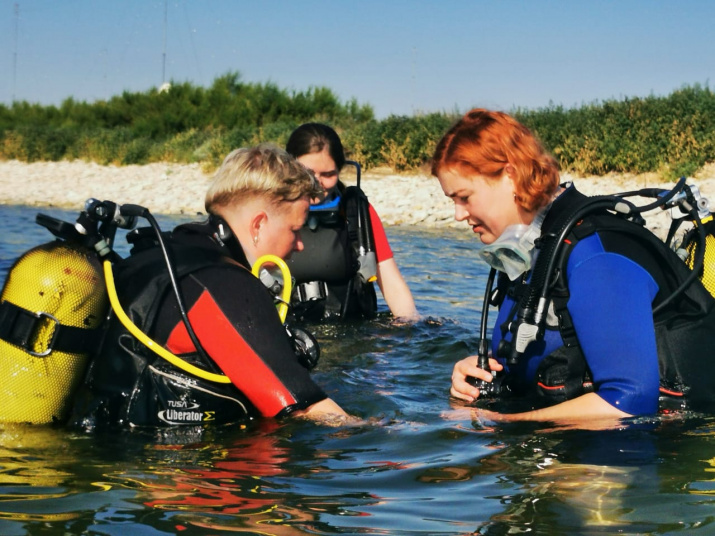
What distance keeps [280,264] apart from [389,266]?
2955 millimetres

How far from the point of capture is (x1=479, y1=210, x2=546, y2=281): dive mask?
3.13 metres

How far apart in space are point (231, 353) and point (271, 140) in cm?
1985

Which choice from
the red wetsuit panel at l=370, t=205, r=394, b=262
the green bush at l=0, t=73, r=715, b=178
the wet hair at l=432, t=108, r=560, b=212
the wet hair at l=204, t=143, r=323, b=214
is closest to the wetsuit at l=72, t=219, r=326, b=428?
the wet hair at l=204, t=143, r=323, b=214

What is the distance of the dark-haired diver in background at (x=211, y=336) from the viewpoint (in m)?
3.10

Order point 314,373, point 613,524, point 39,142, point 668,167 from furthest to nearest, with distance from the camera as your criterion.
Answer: point 39,142 < point 668,167 < point 314,373 < point 613,524

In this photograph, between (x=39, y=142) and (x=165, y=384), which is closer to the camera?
(x=165, y=384)

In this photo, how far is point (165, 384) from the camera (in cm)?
320

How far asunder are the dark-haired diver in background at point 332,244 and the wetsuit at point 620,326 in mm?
2668

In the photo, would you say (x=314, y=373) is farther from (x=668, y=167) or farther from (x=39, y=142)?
(x=39, y=142)

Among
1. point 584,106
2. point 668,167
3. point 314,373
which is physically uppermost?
point 584,106

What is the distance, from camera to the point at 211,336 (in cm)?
309

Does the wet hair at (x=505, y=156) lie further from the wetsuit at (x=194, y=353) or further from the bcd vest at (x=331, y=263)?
the bcd vest at (x=331, y=263)

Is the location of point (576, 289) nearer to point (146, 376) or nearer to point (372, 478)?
point (372, 478)

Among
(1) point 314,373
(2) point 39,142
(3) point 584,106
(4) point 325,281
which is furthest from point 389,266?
(2) point 39,142
